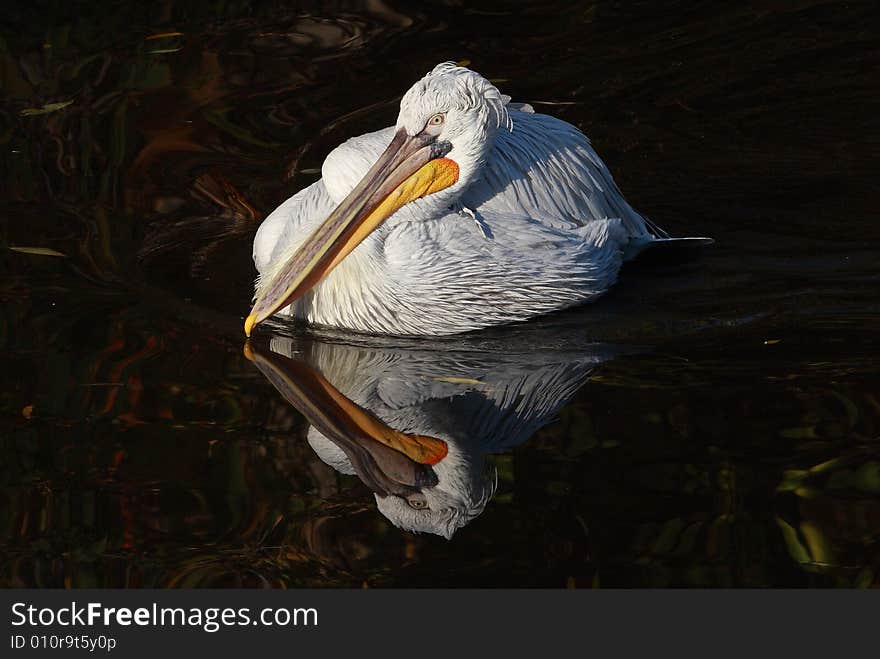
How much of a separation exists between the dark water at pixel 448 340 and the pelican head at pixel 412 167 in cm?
28

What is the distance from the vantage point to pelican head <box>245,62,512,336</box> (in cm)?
520

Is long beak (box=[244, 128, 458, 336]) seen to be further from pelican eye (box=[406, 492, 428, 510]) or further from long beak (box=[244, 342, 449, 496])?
pelican eye (box=[406, 492, 428, 510])

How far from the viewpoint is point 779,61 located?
7.60m

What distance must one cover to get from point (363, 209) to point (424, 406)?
82cm

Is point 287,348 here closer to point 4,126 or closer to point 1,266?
point 1,266

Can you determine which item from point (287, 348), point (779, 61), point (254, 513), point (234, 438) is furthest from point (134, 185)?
point (779, 61)

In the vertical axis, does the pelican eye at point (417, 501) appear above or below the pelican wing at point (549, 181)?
below

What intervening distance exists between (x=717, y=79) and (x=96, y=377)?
12.7 ft

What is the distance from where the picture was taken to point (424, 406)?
4.81 metres

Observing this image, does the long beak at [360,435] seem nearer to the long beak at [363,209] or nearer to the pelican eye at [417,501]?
the pelican eye at [417,501]

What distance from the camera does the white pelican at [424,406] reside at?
4348 millimetres

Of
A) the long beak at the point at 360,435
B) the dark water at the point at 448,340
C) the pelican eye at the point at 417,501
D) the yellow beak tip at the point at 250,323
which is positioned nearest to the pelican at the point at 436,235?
the yellow beak tip at the point at 250,323

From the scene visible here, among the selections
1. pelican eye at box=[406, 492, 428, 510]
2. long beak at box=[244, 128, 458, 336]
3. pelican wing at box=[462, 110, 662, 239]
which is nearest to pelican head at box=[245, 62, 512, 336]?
long beak at box=[244, 128, 458, 336]

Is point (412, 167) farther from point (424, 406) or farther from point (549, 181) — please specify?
point (424, 406)
